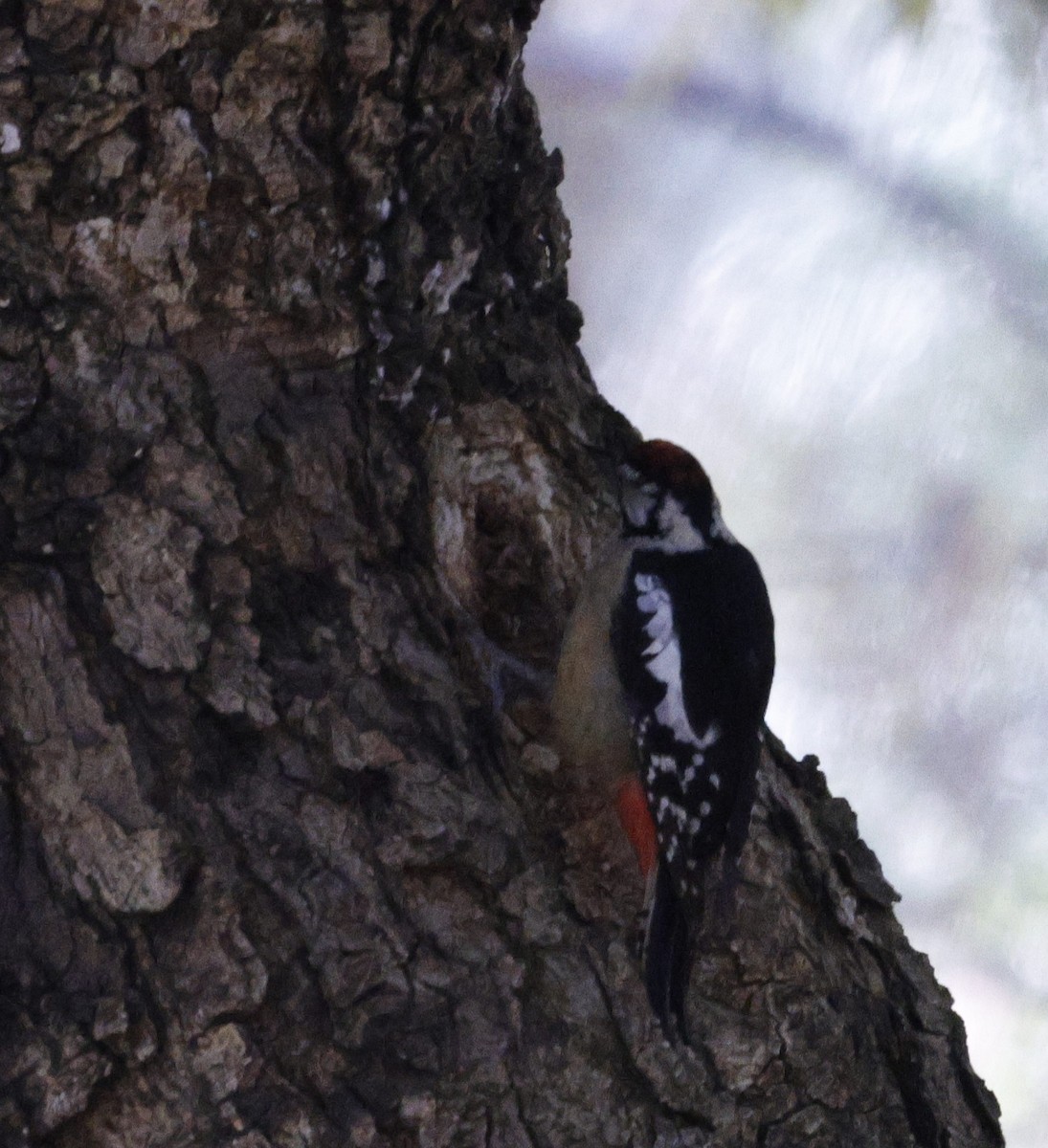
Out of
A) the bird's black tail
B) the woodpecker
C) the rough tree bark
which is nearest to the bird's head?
the woodpecker

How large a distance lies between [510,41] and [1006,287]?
125cm

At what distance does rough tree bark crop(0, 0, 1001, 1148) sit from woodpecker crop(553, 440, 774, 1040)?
9cm

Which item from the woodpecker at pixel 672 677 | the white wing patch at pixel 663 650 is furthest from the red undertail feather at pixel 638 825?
the white wing patch at pixel 663 650

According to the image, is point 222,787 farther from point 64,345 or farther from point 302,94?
point 302,94

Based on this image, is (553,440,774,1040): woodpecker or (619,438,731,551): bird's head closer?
(553,440,774,1040): woodpecker

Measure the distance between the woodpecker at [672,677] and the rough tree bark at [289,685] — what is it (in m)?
0.09

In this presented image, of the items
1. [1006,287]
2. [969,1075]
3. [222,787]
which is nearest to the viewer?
[222,787]

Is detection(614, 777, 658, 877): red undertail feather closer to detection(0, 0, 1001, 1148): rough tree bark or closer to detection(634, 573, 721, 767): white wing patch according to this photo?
detection(0, 0, 1001, 1148): rough tree bark

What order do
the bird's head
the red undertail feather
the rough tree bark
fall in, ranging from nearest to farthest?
the rough tree bark < the red undertail feather < the bird's head

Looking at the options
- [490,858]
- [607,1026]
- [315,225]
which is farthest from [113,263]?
[607,1026]

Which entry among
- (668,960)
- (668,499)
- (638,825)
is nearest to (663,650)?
(668,499)

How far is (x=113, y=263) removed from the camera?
1.53 metres

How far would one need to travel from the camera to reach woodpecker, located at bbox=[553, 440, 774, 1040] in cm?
184

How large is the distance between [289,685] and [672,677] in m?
0.84
